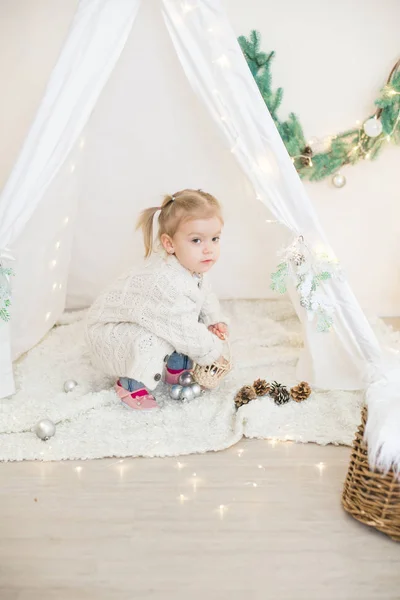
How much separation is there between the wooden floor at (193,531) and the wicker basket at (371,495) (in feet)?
0.11

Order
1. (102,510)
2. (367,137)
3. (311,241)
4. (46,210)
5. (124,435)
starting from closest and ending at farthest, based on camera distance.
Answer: (102,510)
(124,435)
(311,241)
(46,210)
(367,137)

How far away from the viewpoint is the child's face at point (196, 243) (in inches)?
93.9

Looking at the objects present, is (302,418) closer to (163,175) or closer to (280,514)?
(280,514)

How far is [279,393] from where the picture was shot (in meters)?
2.43

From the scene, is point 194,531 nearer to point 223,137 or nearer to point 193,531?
point 193,531

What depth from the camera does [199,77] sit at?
236cm

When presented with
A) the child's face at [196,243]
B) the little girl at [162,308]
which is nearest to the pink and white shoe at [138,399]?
the little girl at [162,308]

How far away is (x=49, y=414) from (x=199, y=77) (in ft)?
4.18

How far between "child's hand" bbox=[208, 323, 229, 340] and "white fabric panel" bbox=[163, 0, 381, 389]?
410mm

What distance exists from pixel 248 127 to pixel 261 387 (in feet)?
3.01

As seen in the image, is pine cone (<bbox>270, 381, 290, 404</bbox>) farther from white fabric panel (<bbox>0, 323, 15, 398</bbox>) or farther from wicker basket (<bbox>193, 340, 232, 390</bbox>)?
white fabric panel (<bbox>0, 323, 15, 398</bbox>)

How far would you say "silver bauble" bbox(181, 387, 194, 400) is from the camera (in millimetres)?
2443

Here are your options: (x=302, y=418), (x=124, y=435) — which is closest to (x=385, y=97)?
(x=302, y=418)

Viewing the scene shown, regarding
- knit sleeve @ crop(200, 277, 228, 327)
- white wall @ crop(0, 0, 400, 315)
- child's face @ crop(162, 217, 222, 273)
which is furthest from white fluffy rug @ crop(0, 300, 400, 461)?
white wall @ crop(0, 0, 400, 315)
